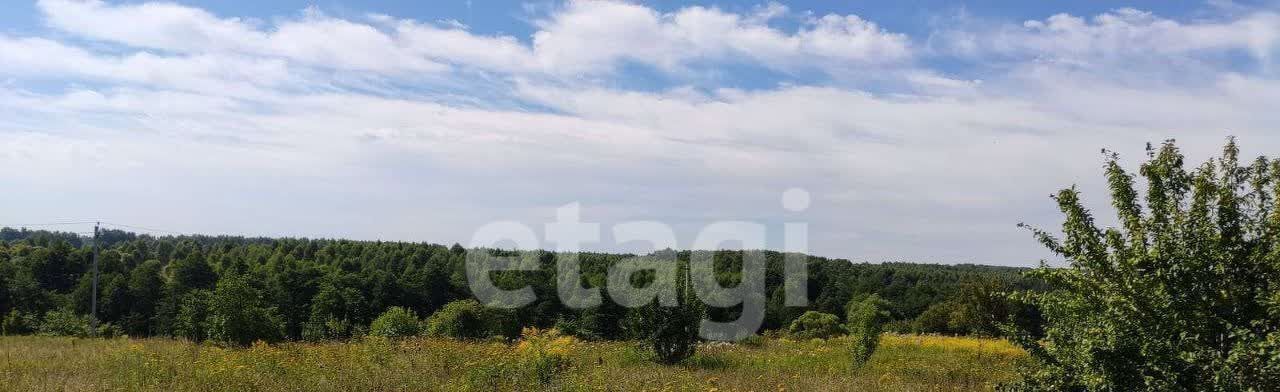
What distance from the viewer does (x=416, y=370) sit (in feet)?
39.6

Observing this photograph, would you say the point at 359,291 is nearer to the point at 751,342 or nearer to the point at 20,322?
the point at 20,322

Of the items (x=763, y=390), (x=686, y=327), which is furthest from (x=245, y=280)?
(x=763, y=390)

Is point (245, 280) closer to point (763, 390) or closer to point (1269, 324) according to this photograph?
point (763, 390)

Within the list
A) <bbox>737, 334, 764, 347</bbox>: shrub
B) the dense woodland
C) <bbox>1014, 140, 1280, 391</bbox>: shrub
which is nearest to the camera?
<bbox>1014, 140, 1280, 391</bbox>: shrub

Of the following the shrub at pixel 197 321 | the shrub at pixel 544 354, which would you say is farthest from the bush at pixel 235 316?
the shrub at pixel 544 354

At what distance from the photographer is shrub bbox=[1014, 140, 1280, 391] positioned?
19.2ft

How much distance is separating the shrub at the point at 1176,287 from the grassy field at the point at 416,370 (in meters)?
2.21

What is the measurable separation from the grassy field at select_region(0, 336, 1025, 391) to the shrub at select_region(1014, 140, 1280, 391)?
221 cm

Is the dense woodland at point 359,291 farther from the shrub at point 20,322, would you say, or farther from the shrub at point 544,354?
the shrub at point 544,354

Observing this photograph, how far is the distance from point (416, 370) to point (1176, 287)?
10152mm

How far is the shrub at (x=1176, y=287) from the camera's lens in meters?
5.87

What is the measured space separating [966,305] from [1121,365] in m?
33.1

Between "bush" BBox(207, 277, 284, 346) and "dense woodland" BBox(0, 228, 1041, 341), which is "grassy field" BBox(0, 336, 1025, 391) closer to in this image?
"bush" BBox(207, 277, 284, 346)

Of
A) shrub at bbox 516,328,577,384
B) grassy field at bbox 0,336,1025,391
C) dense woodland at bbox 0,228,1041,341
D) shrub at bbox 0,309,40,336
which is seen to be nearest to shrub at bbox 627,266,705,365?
grassy field at bbox 0,336,1025,391
